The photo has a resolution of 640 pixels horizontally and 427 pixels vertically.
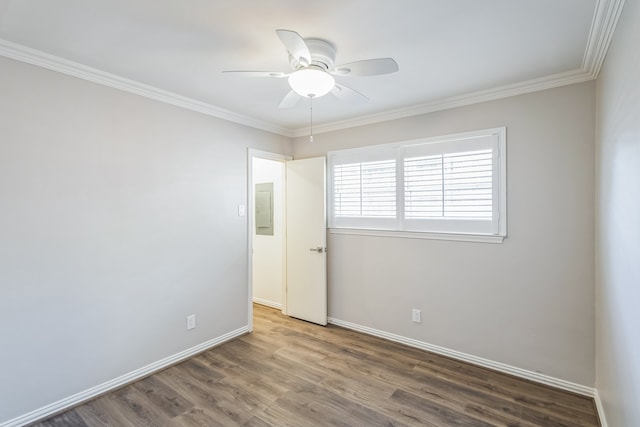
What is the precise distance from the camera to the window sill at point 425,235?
276 cm

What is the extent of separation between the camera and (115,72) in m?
2.38

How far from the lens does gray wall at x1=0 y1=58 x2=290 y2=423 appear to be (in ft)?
6.70

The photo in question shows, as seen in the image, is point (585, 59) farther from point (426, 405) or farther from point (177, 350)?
point (177, 350)

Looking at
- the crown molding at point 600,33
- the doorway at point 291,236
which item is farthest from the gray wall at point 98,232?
the crown molding at point 600,33

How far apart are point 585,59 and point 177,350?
13.3 feet

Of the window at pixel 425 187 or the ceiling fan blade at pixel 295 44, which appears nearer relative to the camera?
the ceiling fan blade at pixel 295 44

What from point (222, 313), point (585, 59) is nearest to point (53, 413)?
point (222, 313)

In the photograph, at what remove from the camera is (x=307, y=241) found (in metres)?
3.92

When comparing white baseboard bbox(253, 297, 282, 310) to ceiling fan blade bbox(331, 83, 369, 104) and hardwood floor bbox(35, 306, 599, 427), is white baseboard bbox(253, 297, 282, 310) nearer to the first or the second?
hardwood floor bbox(35, 306, 599, 427)

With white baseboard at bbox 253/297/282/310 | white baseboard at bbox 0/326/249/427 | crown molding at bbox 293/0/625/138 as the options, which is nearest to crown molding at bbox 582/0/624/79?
crown molding at bbox 293/0/625/138

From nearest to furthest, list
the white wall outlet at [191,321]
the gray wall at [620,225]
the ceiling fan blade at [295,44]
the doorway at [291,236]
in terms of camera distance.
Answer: the gray wall at [620,225]
the ceiling fan blade at [295,44]
the white wall outlet at [191,321]
the doorway at [291,236]

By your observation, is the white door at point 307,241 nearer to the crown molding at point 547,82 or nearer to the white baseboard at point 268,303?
the white baseboard at point 268,303

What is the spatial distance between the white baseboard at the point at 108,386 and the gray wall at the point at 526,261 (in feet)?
6.75

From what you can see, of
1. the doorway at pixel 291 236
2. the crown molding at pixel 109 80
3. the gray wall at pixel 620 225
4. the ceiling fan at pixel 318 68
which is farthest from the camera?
the doorway at pixel 291 236
